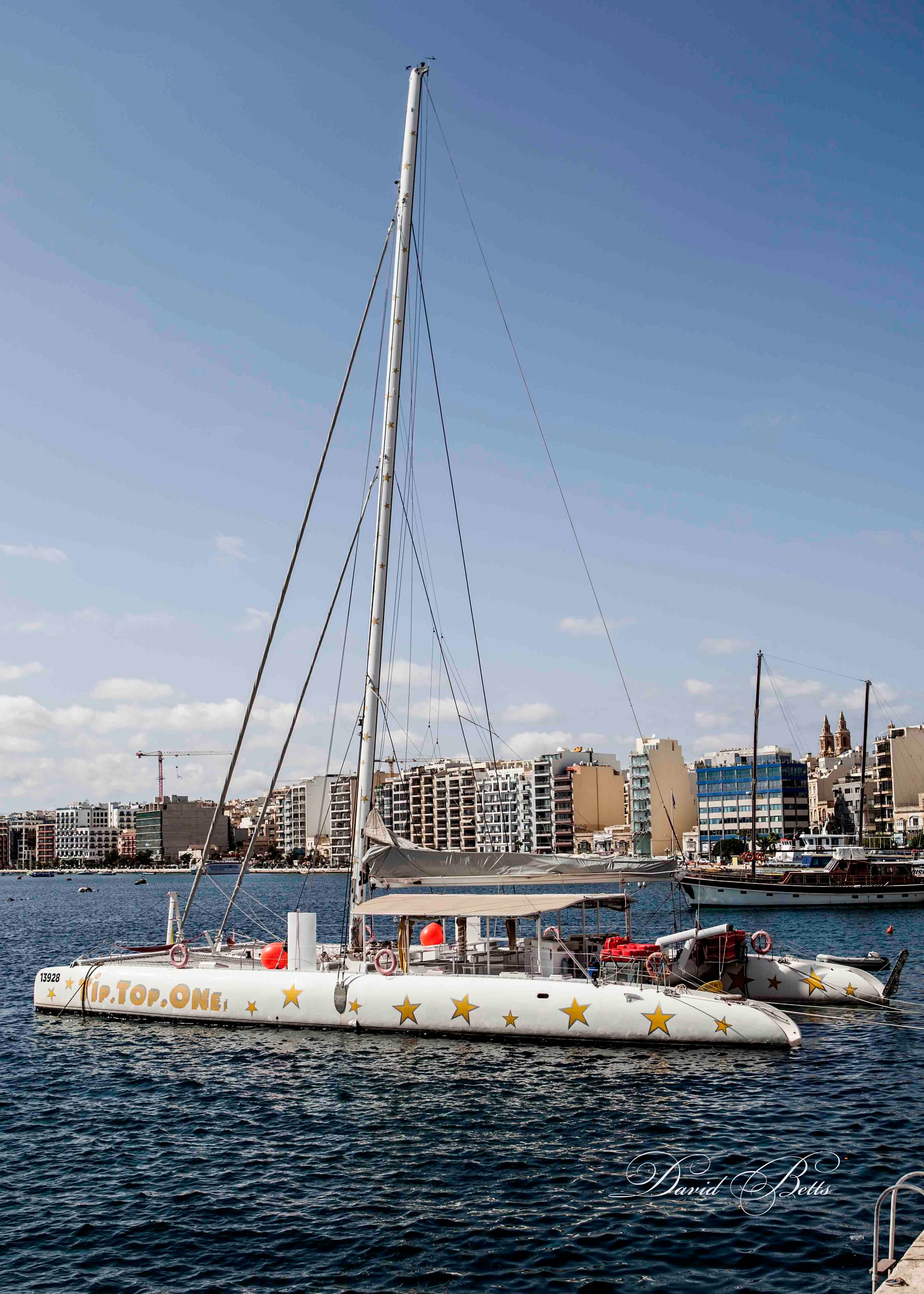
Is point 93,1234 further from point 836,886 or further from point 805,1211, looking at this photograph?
point 836,886

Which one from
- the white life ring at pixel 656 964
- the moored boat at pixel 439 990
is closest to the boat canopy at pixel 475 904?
the moored boat at pixel 439 990

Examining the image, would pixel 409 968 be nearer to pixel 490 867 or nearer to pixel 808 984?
pixel 490 867

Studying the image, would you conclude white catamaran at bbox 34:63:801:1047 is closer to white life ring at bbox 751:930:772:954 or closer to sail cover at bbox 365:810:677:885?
sail cover at bbox 365:810:677:885

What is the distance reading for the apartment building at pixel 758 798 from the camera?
185000 millimetres

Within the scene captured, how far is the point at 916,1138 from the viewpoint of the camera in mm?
19109

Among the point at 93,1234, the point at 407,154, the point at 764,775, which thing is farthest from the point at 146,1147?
the point at 764,775

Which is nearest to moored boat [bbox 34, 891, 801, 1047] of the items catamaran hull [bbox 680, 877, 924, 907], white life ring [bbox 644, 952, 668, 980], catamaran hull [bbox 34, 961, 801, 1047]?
catamaran hull [bbox 34, 961, 801, 1047]

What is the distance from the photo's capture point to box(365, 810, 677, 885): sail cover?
27.3 metres

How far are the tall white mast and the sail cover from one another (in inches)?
31.1

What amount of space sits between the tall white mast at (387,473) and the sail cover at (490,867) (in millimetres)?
791

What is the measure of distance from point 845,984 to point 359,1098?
16.4m

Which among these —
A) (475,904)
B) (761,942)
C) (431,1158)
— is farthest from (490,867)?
(431,1158)

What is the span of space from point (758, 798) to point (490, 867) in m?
176

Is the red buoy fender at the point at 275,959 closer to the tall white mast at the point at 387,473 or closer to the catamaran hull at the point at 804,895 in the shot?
the tall white mast at the point at 387,473
